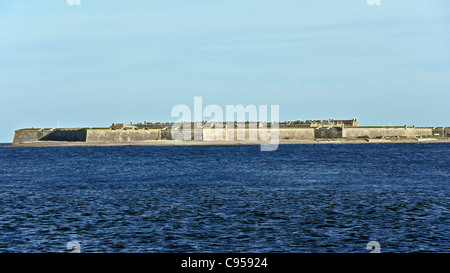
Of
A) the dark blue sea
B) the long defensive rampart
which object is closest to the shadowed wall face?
the long defensive rampart

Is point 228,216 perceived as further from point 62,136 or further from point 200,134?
point 62,136

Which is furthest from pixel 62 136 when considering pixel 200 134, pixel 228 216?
pixel 228 216

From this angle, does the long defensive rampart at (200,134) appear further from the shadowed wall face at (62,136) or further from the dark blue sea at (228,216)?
the dark blue sea at (228,216)

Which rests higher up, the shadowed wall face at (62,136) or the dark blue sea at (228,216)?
the shadowed wall face at (62,136)

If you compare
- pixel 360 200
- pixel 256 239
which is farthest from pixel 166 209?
pixel 360 200

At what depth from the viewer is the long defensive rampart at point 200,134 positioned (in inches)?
5123

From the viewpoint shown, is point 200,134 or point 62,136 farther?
point 62,136

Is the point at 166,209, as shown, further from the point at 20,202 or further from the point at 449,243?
the point at 449,243

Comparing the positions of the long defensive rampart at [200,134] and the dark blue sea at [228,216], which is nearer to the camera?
the dark blue sea at [228,216]

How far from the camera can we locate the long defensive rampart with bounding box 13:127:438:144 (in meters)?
130

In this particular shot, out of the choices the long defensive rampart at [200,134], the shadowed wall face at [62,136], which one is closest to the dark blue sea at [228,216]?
the long defensive rampart at [200,134]

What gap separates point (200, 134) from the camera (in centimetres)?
13112
